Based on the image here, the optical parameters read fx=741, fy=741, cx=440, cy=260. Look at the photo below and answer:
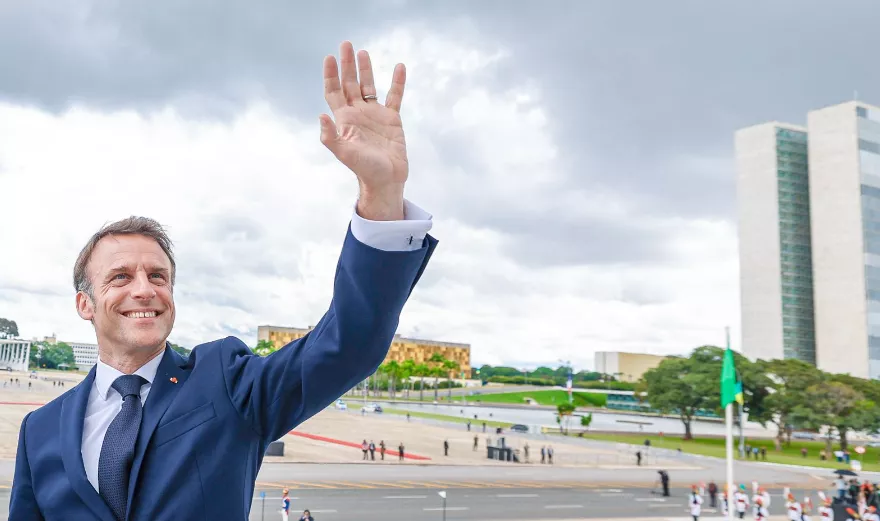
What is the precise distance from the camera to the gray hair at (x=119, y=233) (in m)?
2.41

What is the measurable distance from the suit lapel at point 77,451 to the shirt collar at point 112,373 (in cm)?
5

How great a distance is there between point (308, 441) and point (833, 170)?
78.3 metres

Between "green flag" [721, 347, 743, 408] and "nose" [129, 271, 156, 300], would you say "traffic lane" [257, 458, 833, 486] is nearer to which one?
"green flag" [721, 347, 743, 408]

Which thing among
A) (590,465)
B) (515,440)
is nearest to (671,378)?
(515,440)

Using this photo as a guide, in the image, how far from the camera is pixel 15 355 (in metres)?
151

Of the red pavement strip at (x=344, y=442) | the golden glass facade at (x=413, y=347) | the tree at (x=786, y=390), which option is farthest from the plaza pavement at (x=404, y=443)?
the golden glass facade at (x=413, y=347)

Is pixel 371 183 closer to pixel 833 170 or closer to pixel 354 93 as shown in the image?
pixel 354 93

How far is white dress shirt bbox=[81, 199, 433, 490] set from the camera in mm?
1952

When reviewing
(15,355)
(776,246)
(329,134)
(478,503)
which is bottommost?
(478,503)

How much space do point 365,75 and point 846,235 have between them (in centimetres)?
10355

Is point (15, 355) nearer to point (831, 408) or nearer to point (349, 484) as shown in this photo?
point (349, 484)

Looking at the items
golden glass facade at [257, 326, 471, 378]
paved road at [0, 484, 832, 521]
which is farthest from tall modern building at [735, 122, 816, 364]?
paved road at [0, 484, 832, 521]

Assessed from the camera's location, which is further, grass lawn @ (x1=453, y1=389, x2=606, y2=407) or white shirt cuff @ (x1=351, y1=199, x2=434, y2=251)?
grass lawn @ (x1=453, y1=389, x2=606, y2=407)

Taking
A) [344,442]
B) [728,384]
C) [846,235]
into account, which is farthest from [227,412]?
[846,235]
